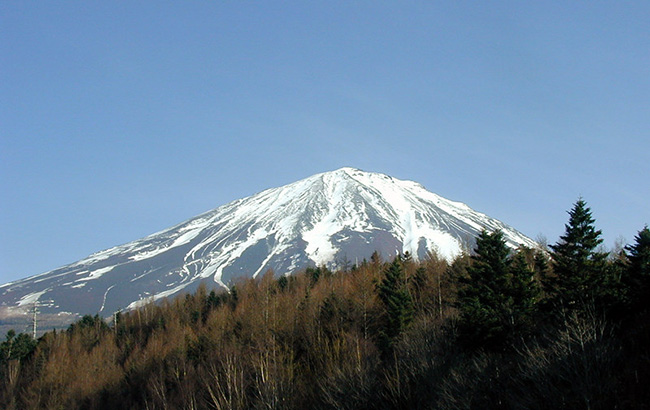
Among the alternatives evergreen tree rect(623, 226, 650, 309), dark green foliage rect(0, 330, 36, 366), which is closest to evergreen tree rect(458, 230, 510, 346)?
evergreen tree rect(623, 226, 650, 309)

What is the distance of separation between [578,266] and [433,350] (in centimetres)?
707

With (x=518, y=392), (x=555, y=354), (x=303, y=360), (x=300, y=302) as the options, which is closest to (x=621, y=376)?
(x=555, y=354)

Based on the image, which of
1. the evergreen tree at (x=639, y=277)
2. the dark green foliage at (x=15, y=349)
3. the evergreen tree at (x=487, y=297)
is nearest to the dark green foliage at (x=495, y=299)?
the evergreen tree at (x=487, y=297)

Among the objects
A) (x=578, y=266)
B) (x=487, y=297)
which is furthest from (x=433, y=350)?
(x=578, y=266)

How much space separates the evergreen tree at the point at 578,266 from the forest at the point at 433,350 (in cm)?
5

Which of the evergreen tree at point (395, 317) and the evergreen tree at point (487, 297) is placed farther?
the evergreen tree at point (395, 317)

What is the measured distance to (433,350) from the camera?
2283 centimetres

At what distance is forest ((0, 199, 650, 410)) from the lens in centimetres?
1523

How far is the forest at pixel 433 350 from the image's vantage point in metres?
15.2

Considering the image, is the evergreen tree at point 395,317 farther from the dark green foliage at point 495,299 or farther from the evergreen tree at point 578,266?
the evergreen tree at point 578,266

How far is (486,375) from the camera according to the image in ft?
57.1

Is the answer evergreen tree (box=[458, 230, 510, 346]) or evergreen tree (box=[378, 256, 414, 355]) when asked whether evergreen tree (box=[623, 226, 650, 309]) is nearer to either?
evergreen tree (box=[458, 230, 510, 346])

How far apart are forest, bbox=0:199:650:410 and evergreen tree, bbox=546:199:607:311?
54 mm

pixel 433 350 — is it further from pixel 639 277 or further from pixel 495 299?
pixel 639 277
